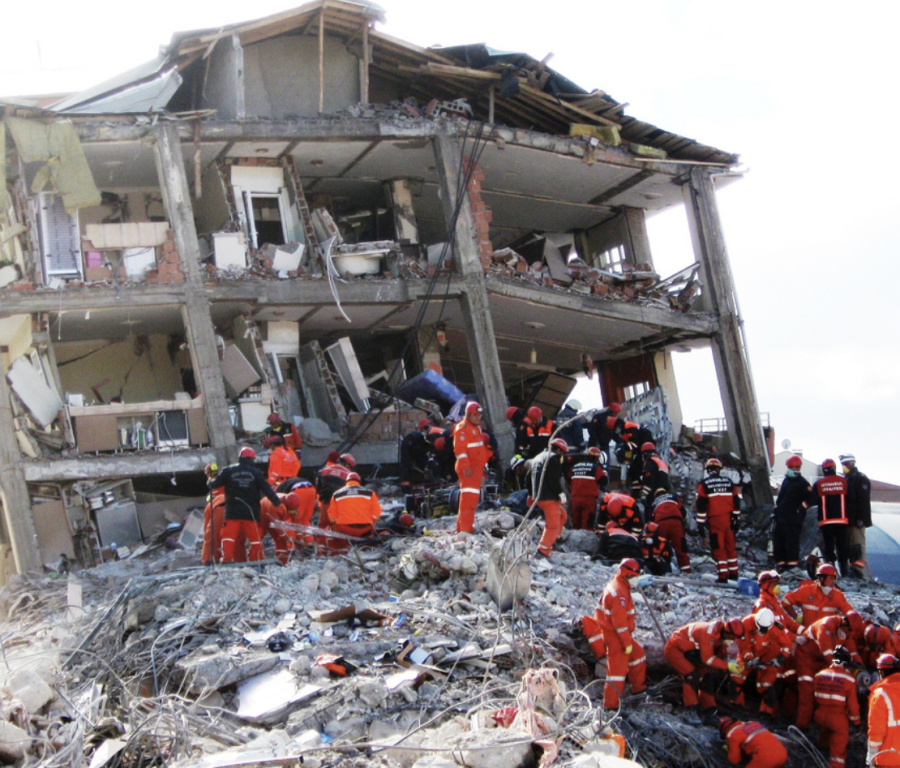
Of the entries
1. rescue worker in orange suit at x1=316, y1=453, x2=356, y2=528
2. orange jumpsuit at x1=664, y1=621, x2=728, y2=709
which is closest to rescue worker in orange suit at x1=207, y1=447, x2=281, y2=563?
rescue worker in orange suit at x1=316, y1=453, x2=356, y2=528

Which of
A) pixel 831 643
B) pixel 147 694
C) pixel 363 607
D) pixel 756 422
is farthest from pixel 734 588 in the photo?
pixel 756 422

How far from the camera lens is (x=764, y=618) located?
11070 mm

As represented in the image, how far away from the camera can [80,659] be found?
11023mm

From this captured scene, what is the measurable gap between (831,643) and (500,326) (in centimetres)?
1281

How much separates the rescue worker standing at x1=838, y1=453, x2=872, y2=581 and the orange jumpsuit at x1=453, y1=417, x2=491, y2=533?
5.11 metres

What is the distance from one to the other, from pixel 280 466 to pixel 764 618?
7032mm

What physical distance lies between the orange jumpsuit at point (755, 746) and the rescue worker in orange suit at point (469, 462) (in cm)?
443

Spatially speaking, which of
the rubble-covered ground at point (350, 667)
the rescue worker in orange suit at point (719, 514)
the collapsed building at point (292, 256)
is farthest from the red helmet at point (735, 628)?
the collapsed building at point (292, 256)

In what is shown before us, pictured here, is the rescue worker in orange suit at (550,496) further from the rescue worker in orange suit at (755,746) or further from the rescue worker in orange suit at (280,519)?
the rescue worker in orange suit at (755,746)

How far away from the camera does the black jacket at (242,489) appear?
13.2 m

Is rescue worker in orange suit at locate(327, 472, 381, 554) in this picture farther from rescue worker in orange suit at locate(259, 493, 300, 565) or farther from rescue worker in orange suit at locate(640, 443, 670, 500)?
rescue worker in orange suit at locate(640, 443, 670, 500)

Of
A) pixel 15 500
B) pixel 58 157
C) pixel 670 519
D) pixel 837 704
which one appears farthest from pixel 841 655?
pixel 58 157

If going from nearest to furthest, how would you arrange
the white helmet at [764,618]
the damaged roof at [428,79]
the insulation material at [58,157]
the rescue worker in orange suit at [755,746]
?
the rescue worker in orange suit at [755,746] → the white helmet at [764,618] → the insulation material at [58,157] → the damaged roof at [428,79]

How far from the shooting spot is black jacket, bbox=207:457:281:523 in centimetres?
1318
